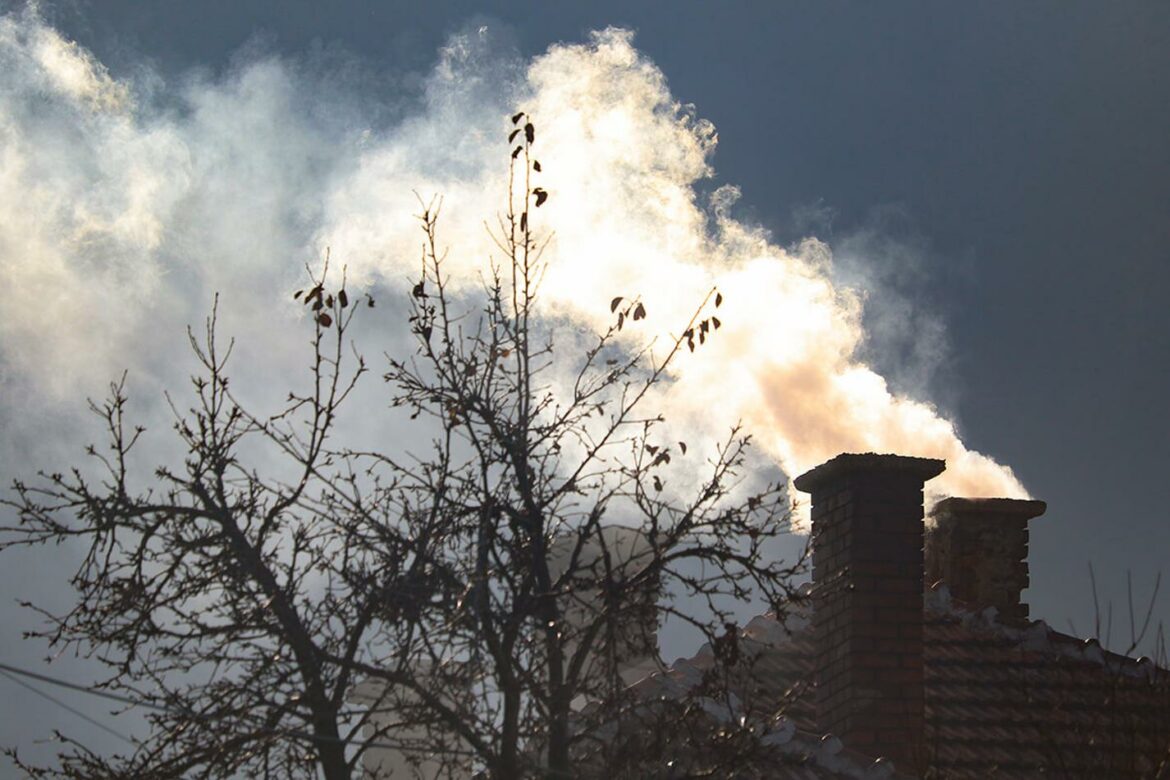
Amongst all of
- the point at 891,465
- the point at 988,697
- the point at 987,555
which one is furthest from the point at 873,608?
the point at 987,555

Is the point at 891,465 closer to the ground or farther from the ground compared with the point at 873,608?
farther from the ground

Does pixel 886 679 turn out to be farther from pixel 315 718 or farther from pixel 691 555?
pixel 315 718

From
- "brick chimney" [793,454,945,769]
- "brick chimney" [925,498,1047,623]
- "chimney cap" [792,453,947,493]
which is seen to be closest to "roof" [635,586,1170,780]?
"brick chimney" [793,454,945,769]

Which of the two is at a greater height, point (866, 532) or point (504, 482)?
point (866, 532)

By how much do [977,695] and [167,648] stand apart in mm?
7366

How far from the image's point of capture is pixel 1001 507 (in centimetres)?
1524

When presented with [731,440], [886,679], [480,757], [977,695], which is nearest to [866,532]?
[886,679]

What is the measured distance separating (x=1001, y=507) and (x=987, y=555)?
1.73 feet

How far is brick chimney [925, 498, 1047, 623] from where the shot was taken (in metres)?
15.3

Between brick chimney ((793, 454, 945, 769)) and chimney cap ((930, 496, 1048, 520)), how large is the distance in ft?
10.2

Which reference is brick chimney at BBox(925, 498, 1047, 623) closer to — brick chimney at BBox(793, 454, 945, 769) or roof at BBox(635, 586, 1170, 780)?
roof at BBox(635, 586, 1170, 780)

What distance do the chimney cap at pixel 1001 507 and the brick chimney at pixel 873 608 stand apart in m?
3.12

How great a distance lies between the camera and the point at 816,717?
12508mm

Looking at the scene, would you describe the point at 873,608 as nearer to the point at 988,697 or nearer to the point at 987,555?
the point at 988,697
